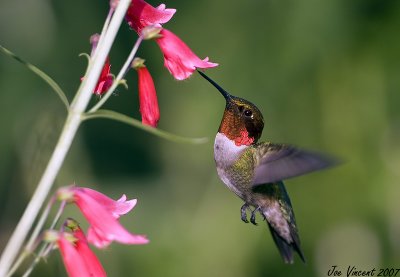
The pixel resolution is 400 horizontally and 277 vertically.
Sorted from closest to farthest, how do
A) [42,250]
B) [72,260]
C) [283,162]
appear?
[42,250] < [72,260] < [283,162]

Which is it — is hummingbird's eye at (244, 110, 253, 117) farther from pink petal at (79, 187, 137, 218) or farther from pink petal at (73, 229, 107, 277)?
pink petal at (73, 229, 107, 277)

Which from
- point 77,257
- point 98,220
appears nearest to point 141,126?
point 98,220

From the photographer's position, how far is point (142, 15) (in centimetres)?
240

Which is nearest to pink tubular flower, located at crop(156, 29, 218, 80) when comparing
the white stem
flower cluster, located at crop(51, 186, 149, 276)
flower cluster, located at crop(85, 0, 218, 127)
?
flower cluster, located at crop(85, 0, 218, 127)

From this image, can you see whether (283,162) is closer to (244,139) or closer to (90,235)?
(244,139)

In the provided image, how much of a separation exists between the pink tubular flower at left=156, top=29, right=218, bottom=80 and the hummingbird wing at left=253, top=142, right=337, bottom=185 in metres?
0.46

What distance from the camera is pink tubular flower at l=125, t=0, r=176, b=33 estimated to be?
2369mm

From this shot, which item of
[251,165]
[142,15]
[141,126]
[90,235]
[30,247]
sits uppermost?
[142,15]

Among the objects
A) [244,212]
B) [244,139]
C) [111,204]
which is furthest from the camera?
[244,139]

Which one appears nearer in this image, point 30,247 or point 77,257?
point 30,247

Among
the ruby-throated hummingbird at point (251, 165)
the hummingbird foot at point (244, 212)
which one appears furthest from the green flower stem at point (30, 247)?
the hummingbird foot at point (244, 212)

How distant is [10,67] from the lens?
922 centimetres

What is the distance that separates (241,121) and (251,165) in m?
0.19

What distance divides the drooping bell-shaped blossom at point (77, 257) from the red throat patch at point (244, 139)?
3.78 ft
